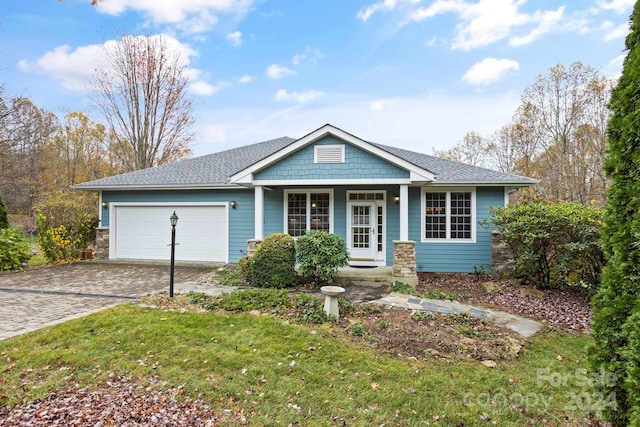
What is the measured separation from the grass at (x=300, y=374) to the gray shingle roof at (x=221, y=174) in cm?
554

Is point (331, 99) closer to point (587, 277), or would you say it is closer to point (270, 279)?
point (270, 279)

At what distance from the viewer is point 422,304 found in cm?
611

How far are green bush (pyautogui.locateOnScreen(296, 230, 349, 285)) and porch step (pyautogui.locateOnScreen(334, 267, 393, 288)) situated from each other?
0.64 m

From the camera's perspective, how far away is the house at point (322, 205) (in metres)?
8.50

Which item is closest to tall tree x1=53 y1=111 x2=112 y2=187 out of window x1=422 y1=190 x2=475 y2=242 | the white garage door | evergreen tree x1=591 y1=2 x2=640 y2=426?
the white garage door

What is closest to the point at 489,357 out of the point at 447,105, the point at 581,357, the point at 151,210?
the point at 581,357

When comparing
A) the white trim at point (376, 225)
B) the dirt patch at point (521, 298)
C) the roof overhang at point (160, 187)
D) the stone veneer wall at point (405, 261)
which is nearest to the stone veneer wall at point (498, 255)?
the dirt patch at point (521, 298)

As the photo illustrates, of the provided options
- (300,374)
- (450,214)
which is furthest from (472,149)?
(300,374)

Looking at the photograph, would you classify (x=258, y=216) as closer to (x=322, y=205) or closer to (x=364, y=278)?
(x=322, y=205)

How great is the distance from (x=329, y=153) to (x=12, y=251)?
9.91 m

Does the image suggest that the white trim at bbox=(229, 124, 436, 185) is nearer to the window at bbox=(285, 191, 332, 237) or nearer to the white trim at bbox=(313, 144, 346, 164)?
the white trim at bbox=(313, 144, 346, 164)

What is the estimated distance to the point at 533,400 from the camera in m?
3.12

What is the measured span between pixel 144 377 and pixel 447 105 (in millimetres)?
14759

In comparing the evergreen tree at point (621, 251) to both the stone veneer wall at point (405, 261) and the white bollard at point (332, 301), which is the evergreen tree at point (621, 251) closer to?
the white bollard at point (332, 301)
